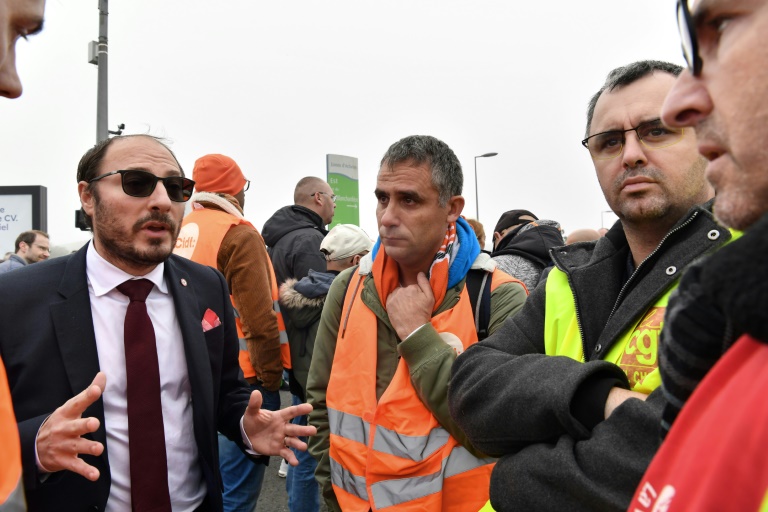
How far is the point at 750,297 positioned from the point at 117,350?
2143 mm

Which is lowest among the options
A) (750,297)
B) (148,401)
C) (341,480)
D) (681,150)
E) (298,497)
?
(298,497)

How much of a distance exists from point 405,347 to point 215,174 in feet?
8.70

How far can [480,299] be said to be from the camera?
7.86 ft

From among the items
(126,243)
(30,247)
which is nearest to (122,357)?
(126,243)

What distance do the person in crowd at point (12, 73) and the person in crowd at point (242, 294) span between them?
245 centimetres

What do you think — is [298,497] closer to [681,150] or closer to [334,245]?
[334,245]

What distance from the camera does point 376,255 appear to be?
2.68m

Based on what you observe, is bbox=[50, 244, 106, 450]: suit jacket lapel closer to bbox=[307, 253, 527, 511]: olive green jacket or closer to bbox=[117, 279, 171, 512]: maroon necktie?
bbox=[117, 279, 171, 512]: maroon necktie

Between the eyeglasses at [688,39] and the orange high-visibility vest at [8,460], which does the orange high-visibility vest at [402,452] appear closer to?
the orange high-visibility vest at [8,460]

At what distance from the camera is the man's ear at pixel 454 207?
2.71 m

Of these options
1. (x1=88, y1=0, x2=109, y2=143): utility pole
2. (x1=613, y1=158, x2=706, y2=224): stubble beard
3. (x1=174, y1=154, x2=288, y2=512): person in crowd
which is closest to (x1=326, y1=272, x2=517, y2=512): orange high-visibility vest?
(x1=613, y1=158, x2=706, y2=224): stubble beard

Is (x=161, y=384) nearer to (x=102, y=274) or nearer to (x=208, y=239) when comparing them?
(x=102, y=274)

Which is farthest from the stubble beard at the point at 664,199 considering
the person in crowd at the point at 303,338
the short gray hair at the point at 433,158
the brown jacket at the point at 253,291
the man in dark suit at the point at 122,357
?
the brown jacket at the point at 253,291

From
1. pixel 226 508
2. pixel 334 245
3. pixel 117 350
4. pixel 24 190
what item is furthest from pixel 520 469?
pixel 24 190
